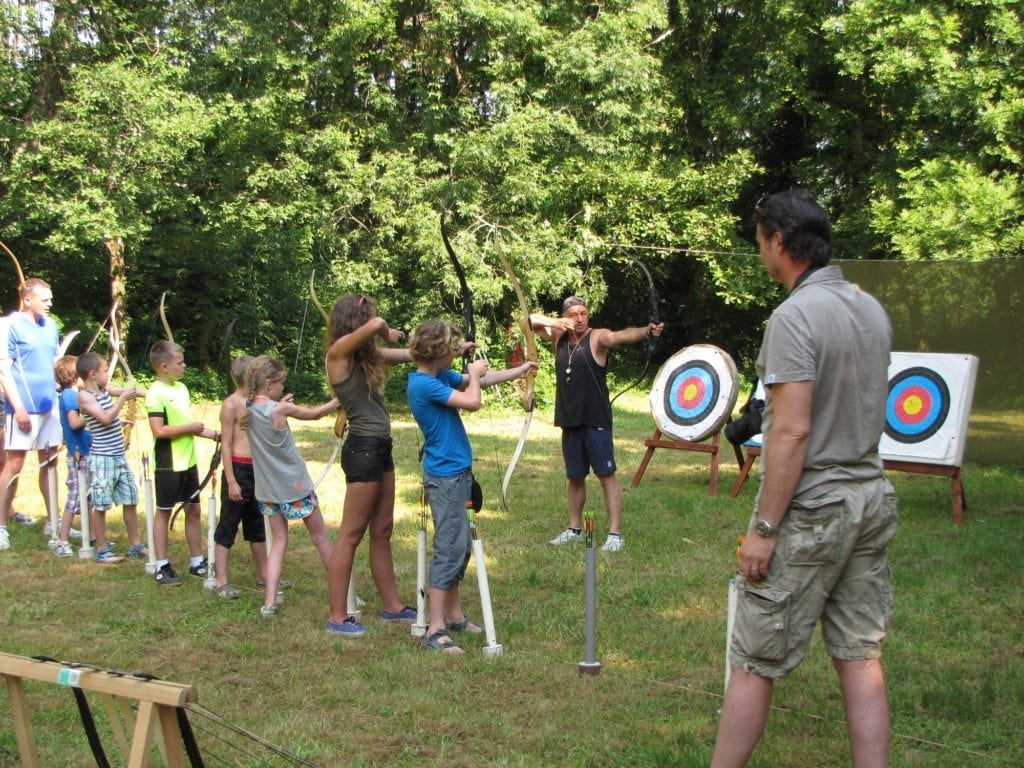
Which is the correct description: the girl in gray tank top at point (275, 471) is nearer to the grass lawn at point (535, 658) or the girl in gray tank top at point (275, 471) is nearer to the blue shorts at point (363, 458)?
the grass lawn at point (535, 658)

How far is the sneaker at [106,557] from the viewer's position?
5.89 m

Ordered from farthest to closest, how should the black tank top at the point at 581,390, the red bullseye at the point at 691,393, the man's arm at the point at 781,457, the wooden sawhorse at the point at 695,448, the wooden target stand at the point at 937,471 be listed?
the red bullseye at the point at 691,393 < the wooden sawhorse at the point at 695,448 < the wooden target stand at the point at 937,471 < the black tank top at the point at 581,390 < the man's arm at the point at 781,457

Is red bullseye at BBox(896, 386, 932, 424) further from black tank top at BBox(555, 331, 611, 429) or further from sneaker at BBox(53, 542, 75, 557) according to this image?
sneaker at BBox(53, 542, 75, 557)

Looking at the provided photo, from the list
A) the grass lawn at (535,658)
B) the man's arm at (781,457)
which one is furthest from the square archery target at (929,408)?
the man's arm at (781,457)

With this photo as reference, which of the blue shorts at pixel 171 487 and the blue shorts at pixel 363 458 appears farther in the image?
the blue shorts at pixel 171 487

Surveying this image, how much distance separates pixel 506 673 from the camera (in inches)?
157

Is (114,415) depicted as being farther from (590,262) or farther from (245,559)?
(590,262)

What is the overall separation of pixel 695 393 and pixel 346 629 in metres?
4.95

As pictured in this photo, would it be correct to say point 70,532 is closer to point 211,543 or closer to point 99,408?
point 99,408

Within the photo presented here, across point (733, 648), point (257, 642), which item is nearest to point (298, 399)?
point (257, 642)

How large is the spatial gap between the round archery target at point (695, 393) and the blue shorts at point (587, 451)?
2325 millimetres

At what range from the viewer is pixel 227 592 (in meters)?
5.16

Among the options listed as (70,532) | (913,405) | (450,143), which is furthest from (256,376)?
(450,143)

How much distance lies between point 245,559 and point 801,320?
15.2ft
